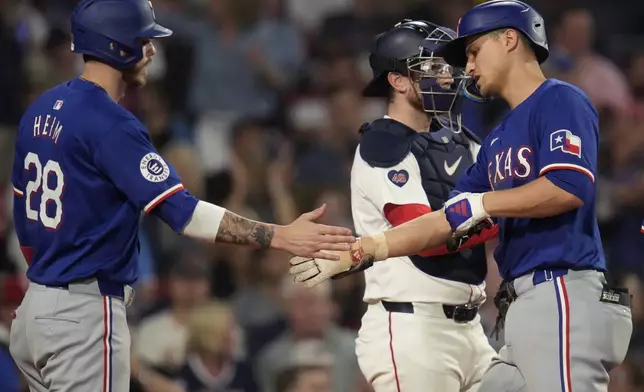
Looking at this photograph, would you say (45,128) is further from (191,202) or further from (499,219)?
(499,219)

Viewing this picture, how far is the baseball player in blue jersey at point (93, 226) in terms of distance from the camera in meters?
4.69

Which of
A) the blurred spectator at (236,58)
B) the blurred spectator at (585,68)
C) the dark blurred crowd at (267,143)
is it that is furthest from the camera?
the blurred spectator at (236,58)

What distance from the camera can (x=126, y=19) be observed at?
16.3ft

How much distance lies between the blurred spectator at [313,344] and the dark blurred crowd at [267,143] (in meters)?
0.01

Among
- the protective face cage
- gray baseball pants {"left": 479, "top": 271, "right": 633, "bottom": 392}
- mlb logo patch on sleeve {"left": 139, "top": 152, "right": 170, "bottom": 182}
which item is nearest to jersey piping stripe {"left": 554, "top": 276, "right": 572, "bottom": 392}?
gray baseball pants {"left": 479, "top": 271, "right": 633, "bottom": 392}

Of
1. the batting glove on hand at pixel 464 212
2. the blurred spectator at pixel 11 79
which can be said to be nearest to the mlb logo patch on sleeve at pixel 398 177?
the batting glove on hand at pixel 464 212

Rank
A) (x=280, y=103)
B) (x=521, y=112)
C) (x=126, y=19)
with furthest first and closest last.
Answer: (x=280, y=103), (x=126, y=19), (x=521, y=112)

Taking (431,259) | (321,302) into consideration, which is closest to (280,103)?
(321,302)

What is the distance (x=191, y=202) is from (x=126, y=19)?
0.86 m

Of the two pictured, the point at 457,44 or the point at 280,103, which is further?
the point at 280,103

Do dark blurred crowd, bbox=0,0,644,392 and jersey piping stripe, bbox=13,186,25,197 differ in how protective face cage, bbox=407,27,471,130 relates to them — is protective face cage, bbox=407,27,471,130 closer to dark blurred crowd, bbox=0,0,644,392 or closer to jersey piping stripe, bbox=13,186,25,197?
jersey piping stripe, bbox=13,186,25,197

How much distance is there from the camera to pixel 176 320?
824 cm

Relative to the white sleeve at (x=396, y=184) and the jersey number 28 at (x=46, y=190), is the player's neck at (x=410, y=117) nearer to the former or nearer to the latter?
the white sleeve at (x=396, y=184)

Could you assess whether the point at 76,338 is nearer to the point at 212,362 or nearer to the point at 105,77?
the point at 105,77
